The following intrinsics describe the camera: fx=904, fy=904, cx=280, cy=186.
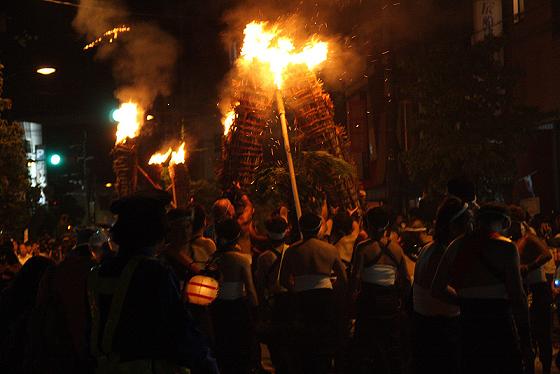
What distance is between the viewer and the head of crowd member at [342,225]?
1077 centimetres

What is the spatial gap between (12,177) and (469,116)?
952 centimetres

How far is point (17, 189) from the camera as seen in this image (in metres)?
18.8

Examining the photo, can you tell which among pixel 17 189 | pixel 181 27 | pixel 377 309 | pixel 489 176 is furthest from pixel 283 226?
pixel 181 27

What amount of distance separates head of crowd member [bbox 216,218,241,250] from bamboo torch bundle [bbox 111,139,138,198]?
31.1ft

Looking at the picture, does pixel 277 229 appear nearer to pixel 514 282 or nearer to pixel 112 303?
pixel 514 282

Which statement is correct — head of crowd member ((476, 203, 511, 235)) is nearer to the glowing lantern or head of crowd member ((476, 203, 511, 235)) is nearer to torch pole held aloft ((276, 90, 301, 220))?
the glowing lantern

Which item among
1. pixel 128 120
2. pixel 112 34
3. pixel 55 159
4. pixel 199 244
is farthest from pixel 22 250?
pixel 55 159

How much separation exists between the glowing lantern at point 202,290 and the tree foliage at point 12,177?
38.3 feet

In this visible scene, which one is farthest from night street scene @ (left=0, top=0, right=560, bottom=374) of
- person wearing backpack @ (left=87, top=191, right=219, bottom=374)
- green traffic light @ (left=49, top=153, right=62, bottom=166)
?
green traffic light @ (left=49, top=153, right=62, bottom=166)

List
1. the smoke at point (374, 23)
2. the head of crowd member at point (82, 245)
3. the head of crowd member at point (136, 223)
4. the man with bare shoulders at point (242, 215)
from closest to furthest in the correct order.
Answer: the head of crowd member at point (136, 223) < the head of crowd member at point (82, 245) < the man with bare shoulders at point (242, 215) < the smoke at point (374, 23)

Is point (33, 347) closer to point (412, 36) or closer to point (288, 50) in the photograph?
point (288, 50)

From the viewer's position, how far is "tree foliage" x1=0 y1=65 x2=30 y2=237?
18359 mm

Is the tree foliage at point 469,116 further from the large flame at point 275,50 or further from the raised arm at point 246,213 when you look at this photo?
the raised arm at point 246,213

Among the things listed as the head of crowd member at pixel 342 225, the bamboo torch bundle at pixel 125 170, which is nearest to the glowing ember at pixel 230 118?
the head of crowd member at pixel 342 225
